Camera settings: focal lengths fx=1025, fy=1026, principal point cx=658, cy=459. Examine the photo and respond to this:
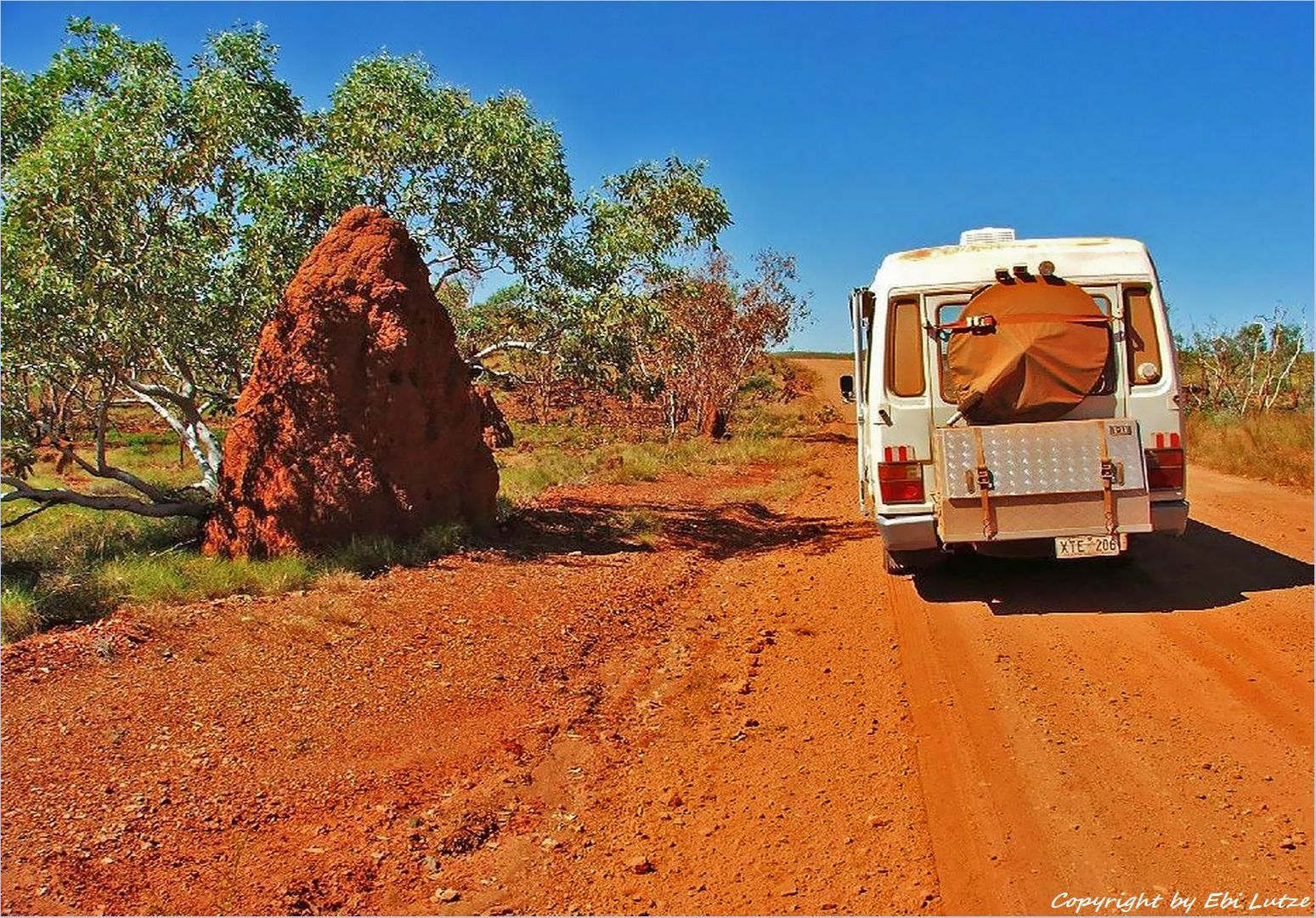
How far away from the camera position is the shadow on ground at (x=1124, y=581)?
7750mm

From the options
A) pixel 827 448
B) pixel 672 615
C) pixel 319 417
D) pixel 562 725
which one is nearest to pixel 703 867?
pixel 562 725

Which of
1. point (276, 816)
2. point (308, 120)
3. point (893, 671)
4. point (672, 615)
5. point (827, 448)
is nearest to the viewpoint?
point (276, 816)

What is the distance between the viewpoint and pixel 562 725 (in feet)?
18.8

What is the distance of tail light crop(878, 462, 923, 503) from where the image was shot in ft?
25.5

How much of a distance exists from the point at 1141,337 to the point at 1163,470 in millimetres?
1011

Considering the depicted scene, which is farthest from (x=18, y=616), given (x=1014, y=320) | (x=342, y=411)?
(x=1014, y=320)

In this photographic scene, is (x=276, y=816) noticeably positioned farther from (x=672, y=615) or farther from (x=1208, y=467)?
(x=1208, y=467)

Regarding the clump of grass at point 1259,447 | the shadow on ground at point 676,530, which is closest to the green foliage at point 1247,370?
the clump of grass at point 1259,447

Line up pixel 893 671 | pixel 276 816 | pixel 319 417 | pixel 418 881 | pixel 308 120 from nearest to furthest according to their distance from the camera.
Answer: pixel 418 881 → pixel 276 816 → pixel 893 671 → pixel 319 417 → pixel 308 120

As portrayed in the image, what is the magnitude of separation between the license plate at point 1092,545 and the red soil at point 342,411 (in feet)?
19.2

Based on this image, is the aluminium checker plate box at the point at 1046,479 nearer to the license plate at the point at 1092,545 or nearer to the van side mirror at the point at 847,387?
the license plate at the point at 1092,545

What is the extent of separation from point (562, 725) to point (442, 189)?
779 cm

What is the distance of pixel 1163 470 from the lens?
756 centimetres

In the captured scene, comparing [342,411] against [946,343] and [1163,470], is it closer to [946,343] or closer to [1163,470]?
[946,343]
